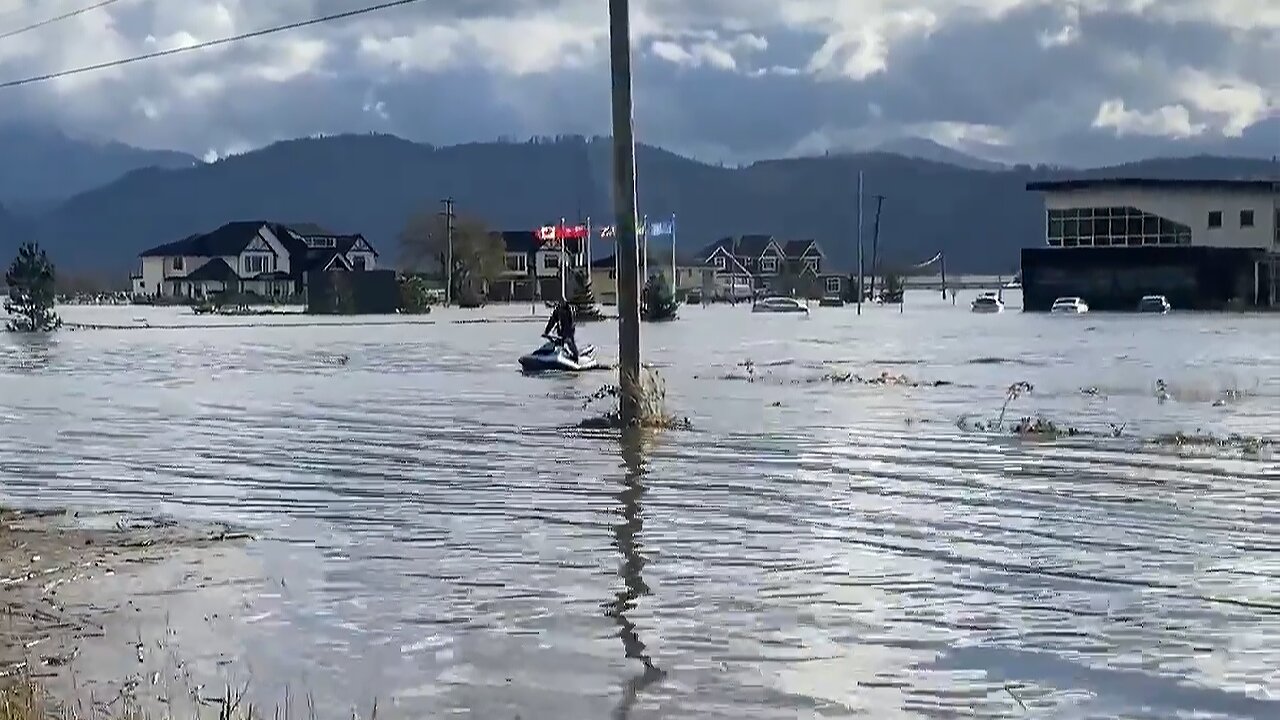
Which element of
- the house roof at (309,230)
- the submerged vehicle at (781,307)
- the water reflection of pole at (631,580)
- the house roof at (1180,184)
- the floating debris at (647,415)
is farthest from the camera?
the house roof at (309,230)

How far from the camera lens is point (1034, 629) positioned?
9203mm

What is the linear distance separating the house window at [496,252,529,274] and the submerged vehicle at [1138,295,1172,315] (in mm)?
86578

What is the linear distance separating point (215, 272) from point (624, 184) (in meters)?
151

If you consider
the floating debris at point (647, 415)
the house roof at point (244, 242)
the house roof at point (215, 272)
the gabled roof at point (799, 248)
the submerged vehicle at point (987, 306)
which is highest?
the house roof at point (244, 242)

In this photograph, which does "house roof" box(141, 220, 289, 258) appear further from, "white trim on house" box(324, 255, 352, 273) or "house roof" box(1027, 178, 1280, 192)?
"house roof" box(1027, 178, 1280, 192)

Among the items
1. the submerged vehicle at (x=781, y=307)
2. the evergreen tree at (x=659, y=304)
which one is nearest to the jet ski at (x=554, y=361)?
the evergreen tree at (x=659, y=304)

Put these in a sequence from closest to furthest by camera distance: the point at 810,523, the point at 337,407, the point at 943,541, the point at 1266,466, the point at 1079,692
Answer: the point at 1079,692 → the point at 943,541 → the point at 810,523 → the point at 1266,466 → the point at 337,407

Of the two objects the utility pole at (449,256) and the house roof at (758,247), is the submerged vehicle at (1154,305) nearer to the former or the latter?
the utility pole at (449,256)

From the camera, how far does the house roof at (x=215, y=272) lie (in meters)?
164

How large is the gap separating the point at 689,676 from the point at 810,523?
16.6ft

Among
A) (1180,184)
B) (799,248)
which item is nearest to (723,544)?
(1180,184)

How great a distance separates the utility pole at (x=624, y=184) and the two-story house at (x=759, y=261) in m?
165

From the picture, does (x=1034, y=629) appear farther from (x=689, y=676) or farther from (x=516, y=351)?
(x=516, y=351)

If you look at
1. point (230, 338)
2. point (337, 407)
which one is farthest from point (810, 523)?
point (230, 338)
